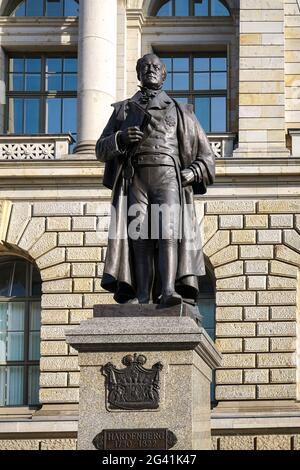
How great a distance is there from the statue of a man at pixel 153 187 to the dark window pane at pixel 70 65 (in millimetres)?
19199

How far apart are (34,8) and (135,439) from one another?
22.4 m

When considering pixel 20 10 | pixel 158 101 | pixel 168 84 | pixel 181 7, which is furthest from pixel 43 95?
pixel 158 101

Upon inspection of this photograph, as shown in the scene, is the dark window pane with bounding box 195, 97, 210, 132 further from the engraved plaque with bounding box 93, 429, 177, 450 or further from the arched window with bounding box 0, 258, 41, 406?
the engraved plaque with bounding box 93, 429, 177, 450

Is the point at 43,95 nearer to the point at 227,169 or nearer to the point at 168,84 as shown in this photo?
the point at 168,84

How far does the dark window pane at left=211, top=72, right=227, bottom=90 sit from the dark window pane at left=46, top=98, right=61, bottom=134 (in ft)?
11.6

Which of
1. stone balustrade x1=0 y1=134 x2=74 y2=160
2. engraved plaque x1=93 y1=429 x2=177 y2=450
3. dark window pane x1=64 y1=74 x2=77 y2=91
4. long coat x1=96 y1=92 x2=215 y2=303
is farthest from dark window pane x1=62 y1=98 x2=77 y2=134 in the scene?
engraved plaque x1=93 y1=429 x2=177 y2=450

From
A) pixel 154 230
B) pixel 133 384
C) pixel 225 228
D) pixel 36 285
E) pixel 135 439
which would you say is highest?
pixel 225 228

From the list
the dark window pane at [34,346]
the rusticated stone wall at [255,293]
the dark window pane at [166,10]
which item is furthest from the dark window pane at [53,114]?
the dark window pane at [34,346]

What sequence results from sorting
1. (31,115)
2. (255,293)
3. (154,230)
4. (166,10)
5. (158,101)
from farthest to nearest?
(166,10) < (31,115) < (255,293) < (158,101) < (154,230)

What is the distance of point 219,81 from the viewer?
35781mm

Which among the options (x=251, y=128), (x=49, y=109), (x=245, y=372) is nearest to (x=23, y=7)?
(x=49, y=109)

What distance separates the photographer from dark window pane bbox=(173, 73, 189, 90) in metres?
35.9

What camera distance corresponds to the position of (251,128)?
1313 inches

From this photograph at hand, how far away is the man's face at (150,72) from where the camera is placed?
55.2 ft
